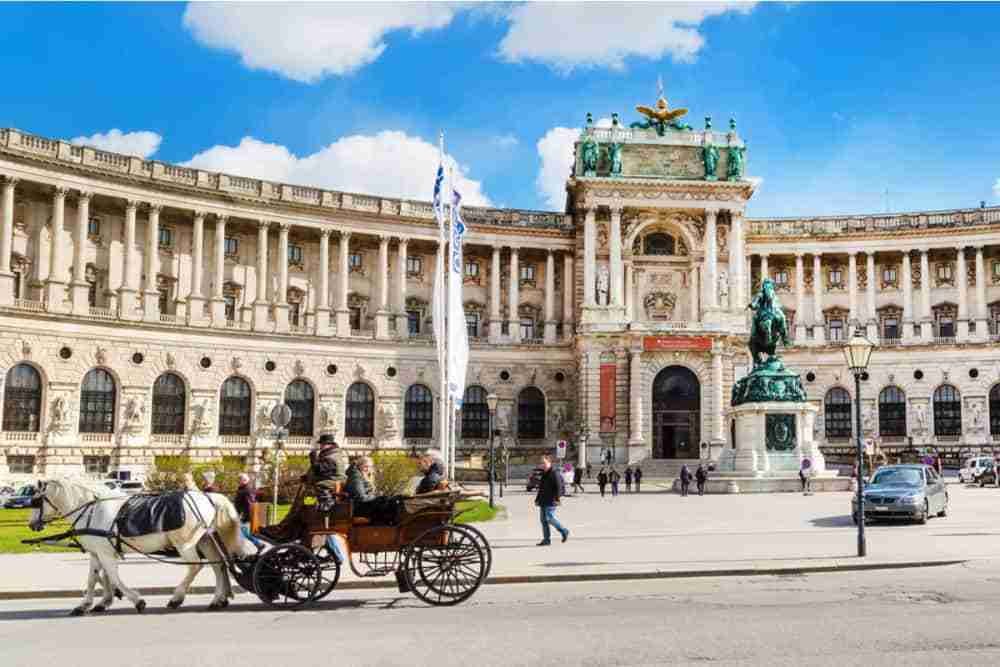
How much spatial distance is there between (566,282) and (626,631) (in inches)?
2411

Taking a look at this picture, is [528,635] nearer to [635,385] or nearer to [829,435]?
[635,385]

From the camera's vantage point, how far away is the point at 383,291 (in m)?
68.8

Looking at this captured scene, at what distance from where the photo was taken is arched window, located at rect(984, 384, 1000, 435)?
6974cm

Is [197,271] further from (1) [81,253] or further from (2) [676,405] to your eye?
(2) [676,405]

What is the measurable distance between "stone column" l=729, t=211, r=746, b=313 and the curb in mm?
51313

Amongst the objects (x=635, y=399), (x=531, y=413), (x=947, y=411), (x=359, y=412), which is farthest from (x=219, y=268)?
(x=947, y=411)

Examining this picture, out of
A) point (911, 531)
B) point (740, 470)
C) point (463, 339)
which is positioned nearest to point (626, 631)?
point (911, 531)

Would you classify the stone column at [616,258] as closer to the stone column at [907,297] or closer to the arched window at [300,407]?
the stone column at [907,297]

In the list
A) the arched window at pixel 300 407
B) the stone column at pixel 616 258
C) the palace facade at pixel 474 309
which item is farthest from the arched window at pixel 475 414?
the stone column at pixel 616 258

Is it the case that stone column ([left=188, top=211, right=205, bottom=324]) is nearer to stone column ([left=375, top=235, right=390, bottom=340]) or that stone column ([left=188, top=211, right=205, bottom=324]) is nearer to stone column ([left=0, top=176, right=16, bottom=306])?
stone column ([left=0, top=176, right=16, bottom=306])

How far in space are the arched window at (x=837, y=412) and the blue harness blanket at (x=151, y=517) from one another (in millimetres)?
64944

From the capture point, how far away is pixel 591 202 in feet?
231

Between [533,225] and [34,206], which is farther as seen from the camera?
[533,225]

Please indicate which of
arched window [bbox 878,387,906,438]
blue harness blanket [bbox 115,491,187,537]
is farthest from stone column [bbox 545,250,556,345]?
blue harness blanket [bbox 115,491,187,537]
